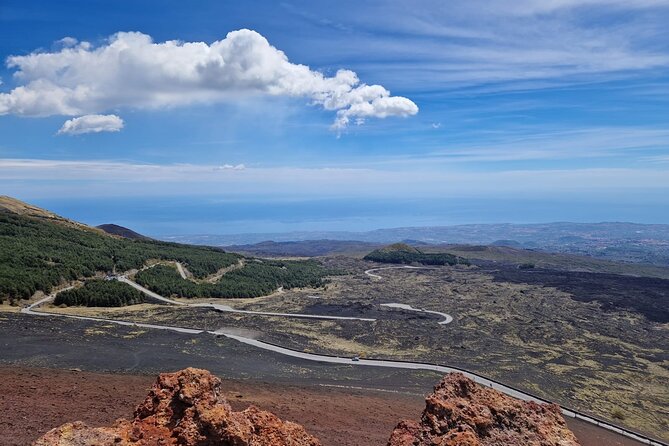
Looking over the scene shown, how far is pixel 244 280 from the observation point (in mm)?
82500

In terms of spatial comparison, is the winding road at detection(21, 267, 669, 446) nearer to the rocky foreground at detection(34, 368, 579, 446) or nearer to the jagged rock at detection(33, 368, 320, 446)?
the rocky foreground at detection(34, 368, 579, 446)

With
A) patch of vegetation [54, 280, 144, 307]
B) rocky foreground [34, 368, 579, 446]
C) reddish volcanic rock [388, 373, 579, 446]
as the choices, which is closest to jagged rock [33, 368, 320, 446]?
rocky foreground [34, 368, 579, 446]

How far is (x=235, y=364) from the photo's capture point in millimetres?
33688

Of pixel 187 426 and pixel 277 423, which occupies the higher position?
pixel 187 426

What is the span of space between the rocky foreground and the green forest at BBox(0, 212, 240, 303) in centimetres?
4719

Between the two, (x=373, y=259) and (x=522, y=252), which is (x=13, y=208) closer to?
(x=373, y=259)

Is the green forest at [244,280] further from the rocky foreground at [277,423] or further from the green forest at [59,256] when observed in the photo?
the rocky foreground at [277,423]

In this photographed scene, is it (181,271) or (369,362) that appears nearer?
(369,362)

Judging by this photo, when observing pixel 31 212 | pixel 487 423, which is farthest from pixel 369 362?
pixel 31 212

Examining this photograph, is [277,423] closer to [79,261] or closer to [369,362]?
[369,362]

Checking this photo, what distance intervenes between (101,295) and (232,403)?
3992 cm

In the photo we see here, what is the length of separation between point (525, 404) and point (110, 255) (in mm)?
72311

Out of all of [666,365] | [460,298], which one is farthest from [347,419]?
[460,298]

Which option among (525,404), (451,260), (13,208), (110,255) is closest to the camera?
(525,404)
